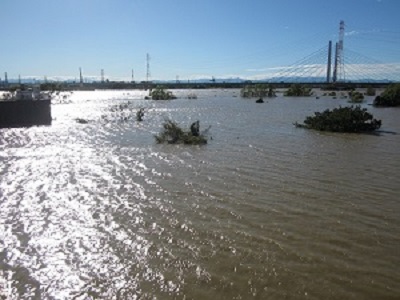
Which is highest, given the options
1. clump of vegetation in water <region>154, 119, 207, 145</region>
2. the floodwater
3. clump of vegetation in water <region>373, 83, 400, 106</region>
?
clump of vegetation in water <region>373, 83, 400, 106</region>

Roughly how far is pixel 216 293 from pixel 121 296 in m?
1.52

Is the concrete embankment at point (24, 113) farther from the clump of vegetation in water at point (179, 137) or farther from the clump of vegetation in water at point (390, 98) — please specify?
the clump of vegetation in water at point (390, 98)

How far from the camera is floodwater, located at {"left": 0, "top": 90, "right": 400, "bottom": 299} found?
7.30m

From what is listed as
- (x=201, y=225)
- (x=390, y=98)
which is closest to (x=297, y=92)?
(x=390, y=98)

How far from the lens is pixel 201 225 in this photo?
10039 mm

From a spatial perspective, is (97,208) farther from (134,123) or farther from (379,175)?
(134,123)

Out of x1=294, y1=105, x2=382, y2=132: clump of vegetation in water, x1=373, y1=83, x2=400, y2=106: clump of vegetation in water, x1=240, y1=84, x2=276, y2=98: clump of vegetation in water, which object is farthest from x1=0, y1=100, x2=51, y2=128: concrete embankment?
x1=240, y1=84, x2=276, y2=98: clump of vegetation in water

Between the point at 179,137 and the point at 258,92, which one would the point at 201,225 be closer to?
the point at 179,137

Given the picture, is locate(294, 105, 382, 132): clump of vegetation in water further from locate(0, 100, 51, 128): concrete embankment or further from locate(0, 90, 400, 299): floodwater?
locate(0, 100, 51, 128): concrete embankment

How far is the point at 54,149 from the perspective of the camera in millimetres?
21438

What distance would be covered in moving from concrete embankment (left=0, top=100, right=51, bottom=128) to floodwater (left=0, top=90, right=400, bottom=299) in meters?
14.9

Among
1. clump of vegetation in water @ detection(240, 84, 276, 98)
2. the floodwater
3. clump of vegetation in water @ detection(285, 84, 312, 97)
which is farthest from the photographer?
clump of vegetation in water @ detection(285, 84, 312, 97)

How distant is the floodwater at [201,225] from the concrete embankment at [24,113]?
14.9 m

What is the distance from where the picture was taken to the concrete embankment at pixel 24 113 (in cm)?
3288
